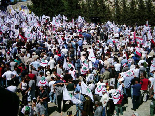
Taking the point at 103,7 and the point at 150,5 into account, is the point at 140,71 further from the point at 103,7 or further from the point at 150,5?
the point at 103,7

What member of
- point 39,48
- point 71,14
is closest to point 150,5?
point 71,14

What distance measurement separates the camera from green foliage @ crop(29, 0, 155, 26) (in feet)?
127

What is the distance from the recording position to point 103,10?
42.4 meters

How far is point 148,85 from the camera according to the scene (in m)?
12.0

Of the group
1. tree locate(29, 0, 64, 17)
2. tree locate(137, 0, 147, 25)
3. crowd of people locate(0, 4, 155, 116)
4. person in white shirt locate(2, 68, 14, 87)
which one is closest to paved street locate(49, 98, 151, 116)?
crowd of people locate(0, 4, 155, 116)

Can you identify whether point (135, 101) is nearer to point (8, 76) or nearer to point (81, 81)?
point (81, 81)

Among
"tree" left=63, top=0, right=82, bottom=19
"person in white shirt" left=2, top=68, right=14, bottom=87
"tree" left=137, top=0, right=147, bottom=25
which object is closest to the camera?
"person in white shirt" left=2, top=68, right=14, bottom=87

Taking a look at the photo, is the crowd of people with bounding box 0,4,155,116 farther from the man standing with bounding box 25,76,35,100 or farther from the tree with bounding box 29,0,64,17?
the tree with bounding box 29,0,64,17

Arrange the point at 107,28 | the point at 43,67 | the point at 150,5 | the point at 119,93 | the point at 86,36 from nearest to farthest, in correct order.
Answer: the point at 119,93 < the point at 43,67 < the point at 86,36 < the point at 107,28 < the point at 150,5

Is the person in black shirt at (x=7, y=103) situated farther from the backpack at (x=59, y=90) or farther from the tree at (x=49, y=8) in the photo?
the tree at (x=49, y=8)

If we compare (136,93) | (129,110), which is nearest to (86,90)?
(136,93)

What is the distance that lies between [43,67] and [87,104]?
5501 millimetres

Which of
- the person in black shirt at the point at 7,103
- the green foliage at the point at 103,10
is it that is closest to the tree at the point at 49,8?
the green foliage at the point at 103,10

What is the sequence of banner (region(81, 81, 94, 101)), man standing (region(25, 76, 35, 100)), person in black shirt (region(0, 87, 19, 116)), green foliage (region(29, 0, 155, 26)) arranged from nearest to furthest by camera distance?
person in black shirt (region(0, 87, 19, 116)) < banner (region(81, 81, 94, 101)) < man standing (region(25, 76, 35, 100)) < green foliage (region(29, 0, 155, 26))
